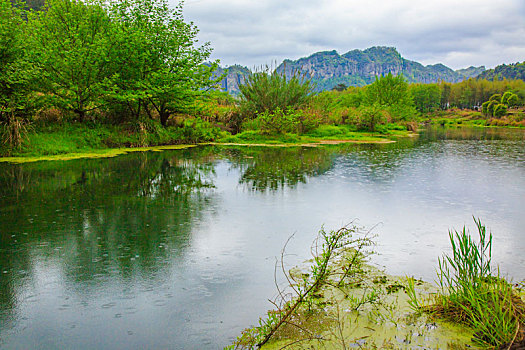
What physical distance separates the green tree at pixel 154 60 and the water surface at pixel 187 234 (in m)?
5.88

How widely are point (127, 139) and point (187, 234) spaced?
12484 mm

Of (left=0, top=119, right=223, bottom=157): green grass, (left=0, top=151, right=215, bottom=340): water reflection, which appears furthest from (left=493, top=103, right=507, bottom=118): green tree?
(left=0, top=151, right=215, bottom=340): water reflection

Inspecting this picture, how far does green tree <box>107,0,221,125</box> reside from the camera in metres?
16.0

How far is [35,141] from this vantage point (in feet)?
45.1

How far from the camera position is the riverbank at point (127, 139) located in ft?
44.4

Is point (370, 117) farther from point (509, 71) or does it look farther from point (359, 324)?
point (509, 71)

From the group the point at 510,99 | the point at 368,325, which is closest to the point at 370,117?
the point at 368,325

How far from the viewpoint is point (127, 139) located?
16.9 m

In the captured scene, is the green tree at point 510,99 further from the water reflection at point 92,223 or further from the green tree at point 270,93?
the water reflection at point 92,223

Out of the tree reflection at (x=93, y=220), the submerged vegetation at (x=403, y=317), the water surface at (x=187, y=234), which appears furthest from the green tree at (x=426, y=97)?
the submerged vegetation at (x=403, y=317)

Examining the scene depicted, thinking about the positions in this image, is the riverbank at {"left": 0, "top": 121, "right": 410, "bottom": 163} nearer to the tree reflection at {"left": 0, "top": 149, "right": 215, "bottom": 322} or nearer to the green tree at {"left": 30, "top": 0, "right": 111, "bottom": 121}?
the green tree at {"left": 30, "top": 0, "right": 111, "bottom": 121}

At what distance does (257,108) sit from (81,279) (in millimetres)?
20347

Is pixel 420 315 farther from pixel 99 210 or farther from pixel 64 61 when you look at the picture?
pixel 64 61

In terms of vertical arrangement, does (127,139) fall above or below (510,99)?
below
